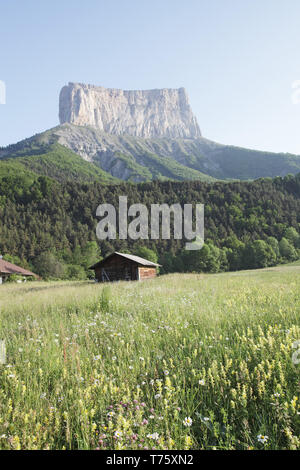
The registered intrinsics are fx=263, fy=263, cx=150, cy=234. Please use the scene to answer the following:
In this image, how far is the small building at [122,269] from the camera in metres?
38.5

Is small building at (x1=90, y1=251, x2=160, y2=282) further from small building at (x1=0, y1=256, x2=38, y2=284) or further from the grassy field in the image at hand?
the grassy field

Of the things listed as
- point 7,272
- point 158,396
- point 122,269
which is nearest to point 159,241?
point 7,272

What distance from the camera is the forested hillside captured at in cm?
8950

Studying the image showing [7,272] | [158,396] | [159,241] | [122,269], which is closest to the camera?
[158,396]

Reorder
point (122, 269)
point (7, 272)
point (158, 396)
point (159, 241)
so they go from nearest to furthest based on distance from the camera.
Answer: point (158, 396), point (122, 269), point (7, 272), point (159, 241)

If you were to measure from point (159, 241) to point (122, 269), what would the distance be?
70174mm

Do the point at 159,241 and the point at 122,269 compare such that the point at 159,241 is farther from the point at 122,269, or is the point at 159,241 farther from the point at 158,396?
the point at 158,396

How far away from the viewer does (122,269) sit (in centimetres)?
3991

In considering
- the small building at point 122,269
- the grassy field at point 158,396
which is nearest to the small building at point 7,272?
the small building at point 122,269

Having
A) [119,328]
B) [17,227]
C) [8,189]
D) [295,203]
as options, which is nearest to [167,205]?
[295,203]

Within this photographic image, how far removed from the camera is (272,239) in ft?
308

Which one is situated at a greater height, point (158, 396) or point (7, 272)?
point (158, 396)

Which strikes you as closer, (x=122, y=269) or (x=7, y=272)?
(x=122, y=269)

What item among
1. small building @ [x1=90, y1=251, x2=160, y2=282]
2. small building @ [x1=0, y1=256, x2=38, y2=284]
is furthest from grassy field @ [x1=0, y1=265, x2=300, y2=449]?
small building @ [x1=0, y1=256, x2=38, y2=284]
